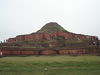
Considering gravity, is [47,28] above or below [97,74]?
above

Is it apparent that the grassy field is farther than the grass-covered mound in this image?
No

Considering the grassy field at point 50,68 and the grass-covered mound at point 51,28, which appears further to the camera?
the grass-covered mound at point 51,28

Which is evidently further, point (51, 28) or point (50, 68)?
point (51, 28)

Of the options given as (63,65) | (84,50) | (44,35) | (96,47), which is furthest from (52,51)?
(44,35)

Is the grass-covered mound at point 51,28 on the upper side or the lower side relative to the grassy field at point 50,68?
upper

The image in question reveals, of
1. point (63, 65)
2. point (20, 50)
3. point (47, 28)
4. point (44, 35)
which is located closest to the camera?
point (63, 65)

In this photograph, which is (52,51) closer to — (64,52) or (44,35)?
(64,52)

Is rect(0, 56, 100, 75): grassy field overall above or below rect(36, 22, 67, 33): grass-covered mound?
below

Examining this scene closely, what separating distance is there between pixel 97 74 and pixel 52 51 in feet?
50.6

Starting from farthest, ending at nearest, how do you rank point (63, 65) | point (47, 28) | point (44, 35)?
point (47, 28)
point (44, 35)
point (63, 65)

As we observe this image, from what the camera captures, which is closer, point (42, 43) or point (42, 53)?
point (42, 53)

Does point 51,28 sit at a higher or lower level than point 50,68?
higher

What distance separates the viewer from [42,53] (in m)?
25.5

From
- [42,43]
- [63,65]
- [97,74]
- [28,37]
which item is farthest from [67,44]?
[97,74]
